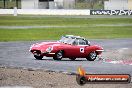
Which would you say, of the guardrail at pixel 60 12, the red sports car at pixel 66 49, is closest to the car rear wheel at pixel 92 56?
the red sports car at pixel 66 49

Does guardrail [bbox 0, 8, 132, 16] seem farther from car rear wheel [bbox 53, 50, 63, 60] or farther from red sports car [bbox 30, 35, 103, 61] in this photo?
car rear wheel [bbox 53, 50, 63, 60]

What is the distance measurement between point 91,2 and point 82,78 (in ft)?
344

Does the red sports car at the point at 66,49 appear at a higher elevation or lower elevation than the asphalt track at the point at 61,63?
higher

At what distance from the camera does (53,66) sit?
827 inches

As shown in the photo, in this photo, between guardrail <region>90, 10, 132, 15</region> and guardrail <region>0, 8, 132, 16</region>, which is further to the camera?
guardrail <region>90, 10, 132, 15</region>

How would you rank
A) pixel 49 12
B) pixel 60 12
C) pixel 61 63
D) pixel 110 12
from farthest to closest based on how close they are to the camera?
pixel 110 12 < pixel 60 12 < pixel 49 12 < pixel 61 63

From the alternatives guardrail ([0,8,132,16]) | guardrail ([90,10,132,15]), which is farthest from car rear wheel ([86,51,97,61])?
guardrail ([90,10,132,15])

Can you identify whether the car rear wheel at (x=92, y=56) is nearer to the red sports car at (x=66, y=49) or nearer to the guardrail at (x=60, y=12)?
the red sports car at (x=66, y=49)

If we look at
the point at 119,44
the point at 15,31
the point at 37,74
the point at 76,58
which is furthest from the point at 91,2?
the point at 37,74

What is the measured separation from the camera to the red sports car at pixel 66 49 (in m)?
23.1

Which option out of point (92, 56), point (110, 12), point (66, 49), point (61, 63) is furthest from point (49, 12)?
point (61, 63)

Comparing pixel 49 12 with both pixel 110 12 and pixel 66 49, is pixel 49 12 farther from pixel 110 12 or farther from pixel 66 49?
Result: pixel 66 49

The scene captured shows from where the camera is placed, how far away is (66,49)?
2356cm

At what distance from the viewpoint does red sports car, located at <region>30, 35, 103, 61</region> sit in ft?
75.7
